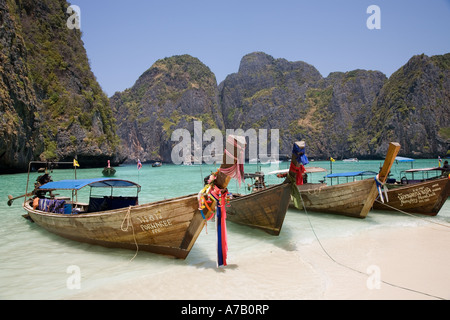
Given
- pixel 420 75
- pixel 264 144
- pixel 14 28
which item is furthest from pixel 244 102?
pixel 14 28

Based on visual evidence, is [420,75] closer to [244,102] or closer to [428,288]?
[244,102]

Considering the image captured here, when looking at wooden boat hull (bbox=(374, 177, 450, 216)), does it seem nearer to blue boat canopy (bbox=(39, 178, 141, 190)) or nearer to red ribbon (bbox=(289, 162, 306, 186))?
red ribbon (bbox=(289, 162, 306, 186))

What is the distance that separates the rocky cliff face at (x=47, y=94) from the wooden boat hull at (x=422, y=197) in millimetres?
35882

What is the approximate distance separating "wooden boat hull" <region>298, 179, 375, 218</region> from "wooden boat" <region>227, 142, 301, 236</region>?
2590 mm

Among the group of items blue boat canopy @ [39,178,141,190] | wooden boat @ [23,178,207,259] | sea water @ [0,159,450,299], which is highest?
blue boat canopy @ [39,178,141,190]

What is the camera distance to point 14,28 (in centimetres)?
3634

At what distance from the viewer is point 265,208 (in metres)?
8.49

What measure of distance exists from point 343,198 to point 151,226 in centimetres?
774

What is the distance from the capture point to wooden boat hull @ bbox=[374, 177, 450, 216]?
10.7 m

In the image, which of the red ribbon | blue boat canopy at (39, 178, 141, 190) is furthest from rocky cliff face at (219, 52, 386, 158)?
blue boat canopy at (39, 178, 141, 190)

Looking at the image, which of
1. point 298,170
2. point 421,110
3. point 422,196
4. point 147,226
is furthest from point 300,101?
point 147,226

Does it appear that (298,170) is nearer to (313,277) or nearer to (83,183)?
(313,277)

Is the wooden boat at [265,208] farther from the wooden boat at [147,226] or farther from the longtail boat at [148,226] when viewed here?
the wooden boat at [147,226]

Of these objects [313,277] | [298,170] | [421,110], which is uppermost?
[421,110]
